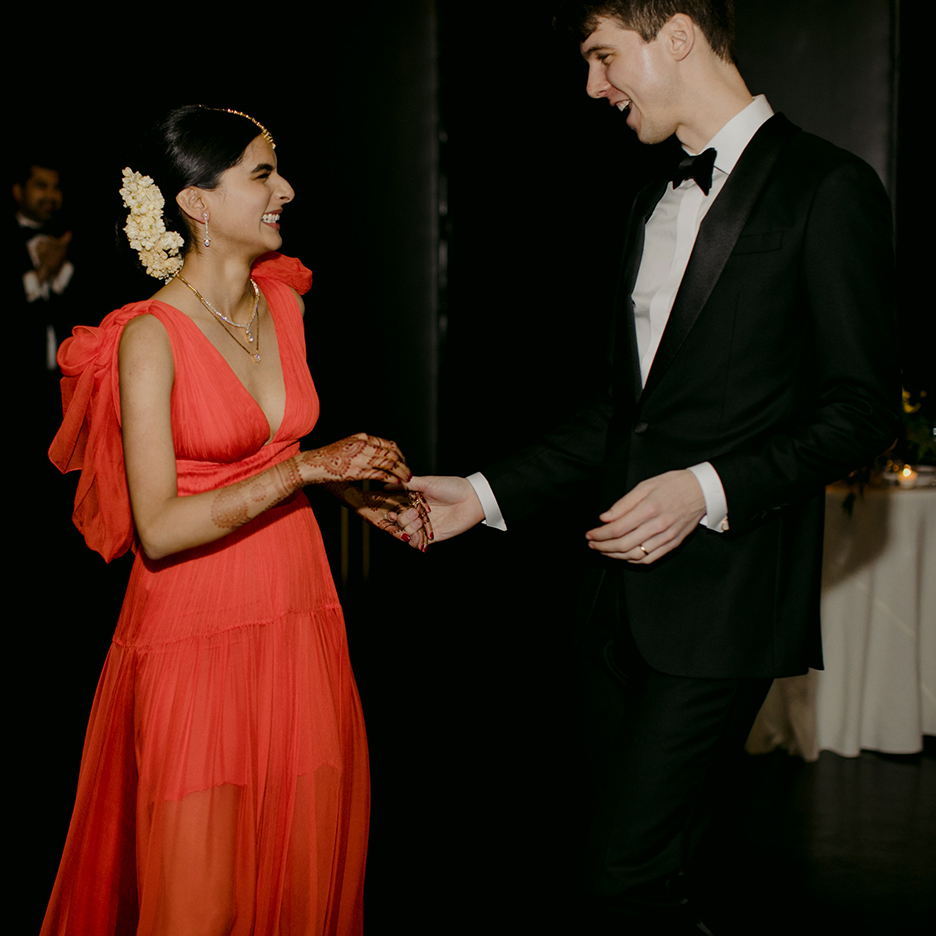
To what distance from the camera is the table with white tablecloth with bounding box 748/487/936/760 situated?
3471mm

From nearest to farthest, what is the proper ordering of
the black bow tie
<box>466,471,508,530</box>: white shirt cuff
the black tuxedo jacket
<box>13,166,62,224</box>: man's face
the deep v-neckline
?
1. the black tuxedo jacket
2. the black bow tie
3. the deep v-neckline
4. <box>466,471,508,530</box>: white shirt cuff
5. <box>13,166,62,224</box>: man's face

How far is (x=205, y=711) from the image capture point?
175cm

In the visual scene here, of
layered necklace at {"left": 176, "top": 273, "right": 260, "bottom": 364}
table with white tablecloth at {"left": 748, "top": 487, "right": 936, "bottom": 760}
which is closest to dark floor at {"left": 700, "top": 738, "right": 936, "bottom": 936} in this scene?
table with white tablecloth at {"left": 748, "top": 487, "right": 936, "bottom": 760}

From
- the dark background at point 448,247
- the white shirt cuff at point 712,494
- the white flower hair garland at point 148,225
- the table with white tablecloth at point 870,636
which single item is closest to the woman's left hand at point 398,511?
the white flower hair garland at point 148,225

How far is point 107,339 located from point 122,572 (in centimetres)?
417

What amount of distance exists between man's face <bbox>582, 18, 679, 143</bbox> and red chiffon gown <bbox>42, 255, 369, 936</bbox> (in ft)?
2.94

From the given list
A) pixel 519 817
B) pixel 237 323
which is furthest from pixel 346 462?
pixel 519 817

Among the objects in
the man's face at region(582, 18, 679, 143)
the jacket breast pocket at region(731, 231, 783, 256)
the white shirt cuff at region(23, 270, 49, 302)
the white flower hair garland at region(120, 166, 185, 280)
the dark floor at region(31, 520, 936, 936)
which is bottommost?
the dark floor at region(31, 520, 936, 936)

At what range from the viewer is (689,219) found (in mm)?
1612

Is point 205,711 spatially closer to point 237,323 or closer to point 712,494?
point 237,323

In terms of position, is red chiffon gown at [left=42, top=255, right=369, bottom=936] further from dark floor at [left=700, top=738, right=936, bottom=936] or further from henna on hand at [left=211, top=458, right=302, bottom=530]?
dark floor at [left=700, top=738, right=936, bottom=936]

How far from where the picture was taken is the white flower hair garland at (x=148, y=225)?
1890 millimetres

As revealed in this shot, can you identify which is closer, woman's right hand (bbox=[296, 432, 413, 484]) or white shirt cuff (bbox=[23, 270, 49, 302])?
woman's right hand (bbox=[296, 432, 413, 484])

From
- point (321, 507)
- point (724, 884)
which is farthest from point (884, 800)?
point (321, 507)
